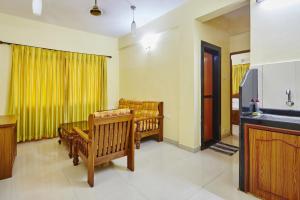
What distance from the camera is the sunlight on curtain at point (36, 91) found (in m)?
3.58

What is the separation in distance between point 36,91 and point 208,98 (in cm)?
395

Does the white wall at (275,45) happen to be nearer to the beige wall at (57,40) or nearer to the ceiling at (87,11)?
the ceiling at (87,11)

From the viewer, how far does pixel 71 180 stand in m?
2.15

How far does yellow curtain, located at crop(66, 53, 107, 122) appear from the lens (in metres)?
4.25

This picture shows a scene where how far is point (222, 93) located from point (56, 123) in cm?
415

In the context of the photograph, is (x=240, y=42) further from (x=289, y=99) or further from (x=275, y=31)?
(x=289, y=99)

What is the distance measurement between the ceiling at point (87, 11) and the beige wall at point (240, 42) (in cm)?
178

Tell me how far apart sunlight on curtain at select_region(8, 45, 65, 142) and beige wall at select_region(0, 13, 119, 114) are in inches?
7.4

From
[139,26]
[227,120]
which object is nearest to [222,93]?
[227,120]

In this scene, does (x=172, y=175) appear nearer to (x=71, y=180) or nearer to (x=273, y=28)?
(x=71, y=180)

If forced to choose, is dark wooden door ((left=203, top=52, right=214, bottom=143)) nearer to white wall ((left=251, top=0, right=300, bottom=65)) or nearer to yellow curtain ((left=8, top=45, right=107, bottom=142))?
white wall ((left=251, top=0, right=300, bottom=65))

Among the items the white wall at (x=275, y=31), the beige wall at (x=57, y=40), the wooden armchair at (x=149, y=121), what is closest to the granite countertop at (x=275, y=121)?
the white wall at (x=275, y=31)

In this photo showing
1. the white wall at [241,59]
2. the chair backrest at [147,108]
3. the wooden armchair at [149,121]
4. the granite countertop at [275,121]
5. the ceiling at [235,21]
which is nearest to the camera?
the granite countertop at [275,121]

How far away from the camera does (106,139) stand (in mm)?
2141
